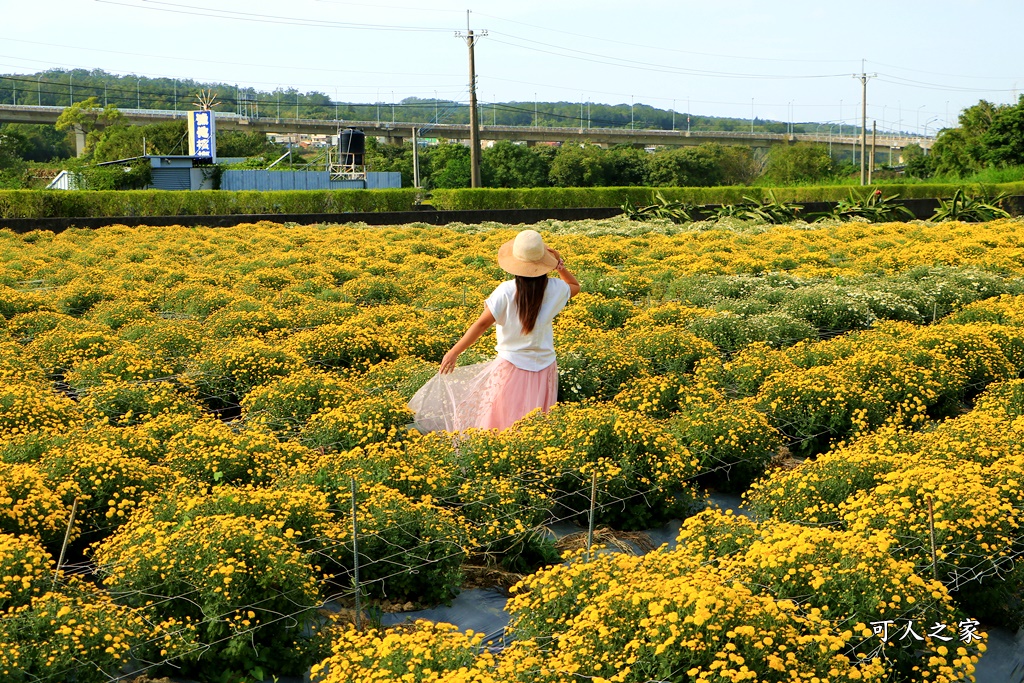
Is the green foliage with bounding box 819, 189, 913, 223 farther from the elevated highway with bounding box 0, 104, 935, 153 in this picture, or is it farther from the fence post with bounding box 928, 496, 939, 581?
the elevated highway with bounding box 0, 104, 935, 153

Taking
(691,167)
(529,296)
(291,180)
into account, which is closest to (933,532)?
(529,296)

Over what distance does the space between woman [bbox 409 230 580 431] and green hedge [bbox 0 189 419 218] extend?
19.7 m

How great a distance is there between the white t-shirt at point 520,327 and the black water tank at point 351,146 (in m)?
43.5

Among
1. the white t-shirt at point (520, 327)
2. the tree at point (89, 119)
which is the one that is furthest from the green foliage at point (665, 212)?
the tree at point (89, 119)

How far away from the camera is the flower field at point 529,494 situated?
348 cm

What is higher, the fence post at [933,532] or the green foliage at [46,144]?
the green foliage at [46,144]

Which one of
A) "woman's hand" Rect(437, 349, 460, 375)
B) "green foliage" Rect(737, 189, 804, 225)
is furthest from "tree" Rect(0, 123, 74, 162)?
"woman's hand" Rect(437, 349, 460, 375)

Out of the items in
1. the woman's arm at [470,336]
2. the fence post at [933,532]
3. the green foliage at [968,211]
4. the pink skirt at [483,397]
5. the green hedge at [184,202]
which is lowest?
the fence post at [933,532]

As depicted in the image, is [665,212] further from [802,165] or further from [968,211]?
[802,165]

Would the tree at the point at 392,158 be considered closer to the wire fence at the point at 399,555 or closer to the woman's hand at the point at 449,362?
the woman's hand at the point at 449,362

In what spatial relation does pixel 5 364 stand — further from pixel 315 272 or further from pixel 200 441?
pixel 315 272

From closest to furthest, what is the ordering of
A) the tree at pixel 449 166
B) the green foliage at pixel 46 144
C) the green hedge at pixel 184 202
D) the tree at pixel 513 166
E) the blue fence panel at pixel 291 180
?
the green hedge at pixel 184 202, the blue fence panel at pixel 291 180, the tree at pixel 449 166, the tree at pixel 513 166, the green foliage at pixel 46 144

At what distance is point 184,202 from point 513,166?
47771 mm

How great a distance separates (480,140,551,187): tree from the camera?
71.4 meters
